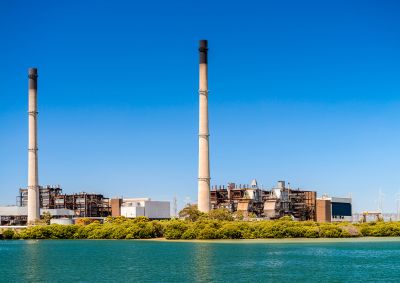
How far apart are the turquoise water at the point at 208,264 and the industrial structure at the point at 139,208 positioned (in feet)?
229

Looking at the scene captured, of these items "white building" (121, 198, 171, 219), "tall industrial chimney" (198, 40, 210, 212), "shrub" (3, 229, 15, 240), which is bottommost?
"shrub" (3, 229, 15, 240)

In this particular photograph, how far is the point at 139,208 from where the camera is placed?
166m

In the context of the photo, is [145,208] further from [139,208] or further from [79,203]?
[79,203]

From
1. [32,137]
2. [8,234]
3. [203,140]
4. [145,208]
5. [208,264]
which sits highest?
[32,137]

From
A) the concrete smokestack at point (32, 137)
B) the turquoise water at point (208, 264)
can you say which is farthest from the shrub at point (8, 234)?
the turquoise water at point (208, 264)

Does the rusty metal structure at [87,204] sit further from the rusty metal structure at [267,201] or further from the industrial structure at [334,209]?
the industrial structure at [334,209]

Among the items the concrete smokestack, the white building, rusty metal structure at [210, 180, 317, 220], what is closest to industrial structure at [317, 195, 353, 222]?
rusty metal structure at [210, 180, 317, 220]

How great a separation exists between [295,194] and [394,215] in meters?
44.5

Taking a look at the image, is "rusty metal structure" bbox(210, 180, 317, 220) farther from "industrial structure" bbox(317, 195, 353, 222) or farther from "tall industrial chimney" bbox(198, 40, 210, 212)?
"tall industrial chimney" bbox(198, 40, 210, 212)

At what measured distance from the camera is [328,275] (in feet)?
196

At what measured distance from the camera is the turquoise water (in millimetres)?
58688

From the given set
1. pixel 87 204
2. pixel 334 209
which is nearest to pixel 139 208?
pixel 87 204

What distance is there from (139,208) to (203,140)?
4161 centimetres

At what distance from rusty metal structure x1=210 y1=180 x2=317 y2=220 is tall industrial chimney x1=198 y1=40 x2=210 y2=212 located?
20.5 meters
